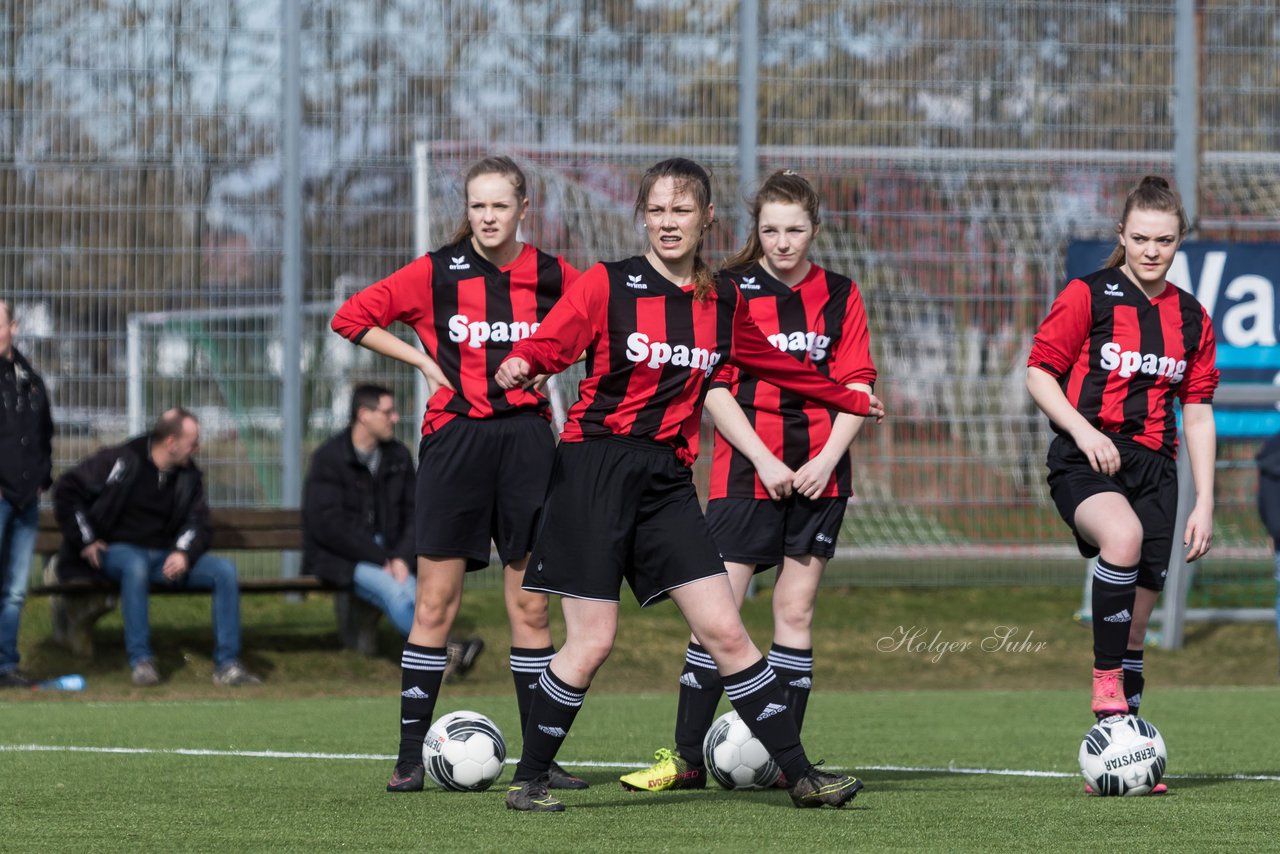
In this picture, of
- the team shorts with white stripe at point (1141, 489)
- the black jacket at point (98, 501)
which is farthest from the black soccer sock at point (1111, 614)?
the black jacket at point (98, 501)

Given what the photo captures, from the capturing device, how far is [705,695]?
581cm

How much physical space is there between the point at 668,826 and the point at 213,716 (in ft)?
13.7

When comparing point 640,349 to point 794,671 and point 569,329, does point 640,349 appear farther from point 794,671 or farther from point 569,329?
point 794,671

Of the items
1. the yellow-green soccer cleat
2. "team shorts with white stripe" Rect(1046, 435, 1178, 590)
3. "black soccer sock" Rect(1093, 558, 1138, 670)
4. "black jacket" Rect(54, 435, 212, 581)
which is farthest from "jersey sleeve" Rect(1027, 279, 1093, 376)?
"black jacket" Rect(54, 435, 212, 581)

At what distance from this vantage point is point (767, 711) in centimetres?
486

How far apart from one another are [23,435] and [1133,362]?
6.24 meters

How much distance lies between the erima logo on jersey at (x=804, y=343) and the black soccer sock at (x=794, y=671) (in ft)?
3.13

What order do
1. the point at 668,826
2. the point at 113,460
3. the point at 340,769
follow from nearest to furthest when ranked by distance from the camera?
the point at 668,826 < the point at 340,769 < the point at 113,460

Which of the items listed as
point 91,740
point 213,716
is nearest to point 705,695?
point 91,740

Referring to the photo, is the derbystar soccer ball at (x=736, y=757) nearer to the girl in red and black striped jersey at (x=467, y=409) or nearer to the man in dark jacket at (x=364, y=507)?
the girl in red and black striped jersey at (x=467, y=409)

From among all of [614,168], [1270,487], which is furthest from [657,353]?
[614,168]

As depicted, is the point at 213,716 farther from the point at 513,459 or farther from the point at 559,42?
the point at 559,42

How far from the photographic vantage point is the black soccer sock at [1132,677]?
19.6 ft

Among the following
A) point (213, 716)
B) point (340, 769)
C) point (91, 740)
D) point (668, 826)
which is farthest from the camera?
point (213, 716)
